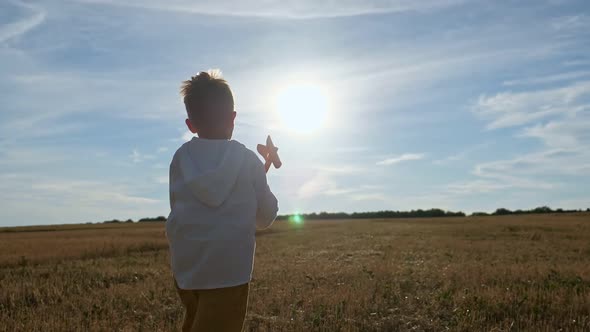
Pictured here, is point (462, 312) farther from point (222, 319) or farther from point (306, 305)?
point (222, 319)

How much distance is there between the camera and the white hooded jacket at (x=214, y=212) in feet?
10.4

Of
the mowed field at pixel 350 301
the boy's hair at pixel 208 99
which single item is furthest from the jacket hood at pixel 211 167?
the mowed field at pixel 350 301

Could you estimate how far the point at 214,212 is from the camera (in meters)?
3.22

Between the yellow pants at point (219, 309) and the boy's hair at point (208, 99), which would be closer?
the yellow pants at point (219, 309)

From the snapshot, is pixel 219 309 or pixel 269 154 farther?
pixel 269 154

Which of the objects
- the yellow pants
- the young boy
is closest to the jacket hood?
the young boy

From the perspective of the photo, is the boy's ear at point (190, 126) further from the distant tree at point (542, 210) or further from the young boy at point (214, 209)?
the distant tree at point (542, 210)

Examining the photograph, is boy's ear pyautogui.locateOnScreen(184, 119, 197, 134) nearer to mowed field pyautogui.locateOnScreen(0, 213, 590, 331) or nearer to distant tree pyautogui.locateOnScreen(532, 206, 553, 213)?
mowed field pyautogui.locateOnScreen(0, 213, 590, 331)

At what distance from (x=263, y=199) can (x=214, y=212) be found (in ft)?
1.17

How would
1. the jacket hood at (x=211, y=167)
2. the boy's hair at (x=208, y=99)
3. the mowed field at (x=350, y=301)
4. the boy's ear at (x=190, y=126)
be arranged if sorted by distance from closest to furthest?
the jacket hood at (x=211, y=167) < the boy's hair at (x=208, y=99) < the boy's ear at (x=190, y=126) < the mowed field at (x=350, y=301)

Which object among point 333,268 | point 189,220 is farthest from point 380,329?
point 333,268

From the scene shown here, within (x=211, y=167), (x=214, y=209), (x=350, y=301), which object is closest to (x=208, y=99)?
(x=211, y=167)

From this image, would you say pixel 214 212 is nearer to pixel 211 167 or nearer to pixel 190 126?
pixel 211 167

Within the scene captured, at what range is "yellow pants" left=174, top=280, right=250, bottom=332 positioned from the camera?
126 inches
